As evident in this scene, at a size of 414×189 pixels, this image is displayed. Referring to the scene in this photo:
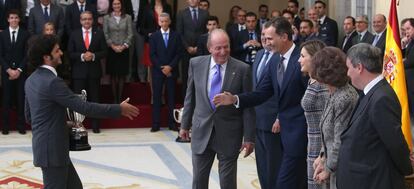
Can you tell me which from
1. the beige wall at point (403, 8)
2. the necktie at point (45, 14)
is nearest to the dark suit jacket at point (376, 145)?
the beige wall at point (403, 8)

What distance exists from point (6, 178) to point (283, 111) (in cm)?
374

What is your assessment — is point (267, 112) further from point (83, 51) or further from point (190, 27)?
point (190, 27)

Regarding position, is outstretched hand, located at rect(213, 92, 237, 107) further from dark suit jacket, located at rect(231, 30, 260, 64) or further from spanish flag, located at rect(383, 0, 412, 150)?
dark suit jacket, located at rect(231, 30, 260, 64)

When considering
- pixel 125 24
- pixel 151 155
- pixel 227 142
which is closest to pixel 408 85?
pixel 151 155

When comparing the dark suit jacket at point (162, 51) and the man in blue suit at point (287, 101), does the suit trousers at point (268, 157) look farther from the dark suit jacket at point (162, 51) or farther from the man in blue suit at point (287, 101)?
the dark suit jacket at point (162, 51)

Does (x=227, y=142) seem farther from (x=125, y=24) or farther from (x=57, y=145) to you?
(x=125, y=24)

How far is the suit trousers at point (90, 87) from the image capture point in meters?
11.0

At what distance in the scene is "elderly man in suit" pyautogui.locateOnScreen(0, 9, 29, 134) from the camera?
1060 centimetres

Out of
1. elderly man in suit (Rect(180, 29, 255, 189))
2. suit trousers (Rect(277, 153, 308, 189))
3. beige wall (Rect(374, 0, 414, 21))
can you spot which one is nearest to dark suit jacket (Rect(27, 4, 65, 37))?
beige wall (Rect(374, 0, 414, 21))

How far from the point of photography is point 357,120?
3.88 meters

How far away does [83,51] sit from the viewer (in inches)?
429

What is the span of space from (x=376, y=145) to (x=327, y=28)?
7.80m

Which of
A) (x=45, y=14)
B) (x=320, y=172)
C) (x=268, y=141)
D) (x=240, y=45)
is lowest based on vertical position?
(x=268, y=141)

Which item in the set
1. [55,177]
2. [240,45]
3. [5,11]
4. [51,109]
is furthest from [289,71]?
[5,11]
